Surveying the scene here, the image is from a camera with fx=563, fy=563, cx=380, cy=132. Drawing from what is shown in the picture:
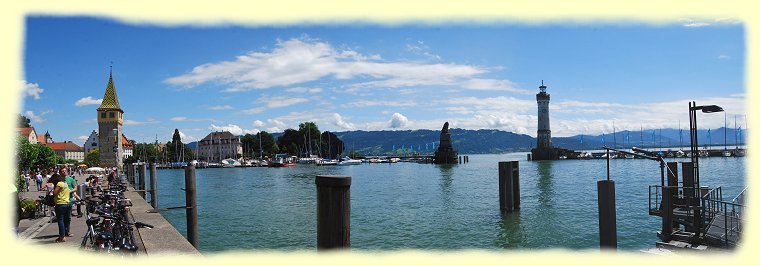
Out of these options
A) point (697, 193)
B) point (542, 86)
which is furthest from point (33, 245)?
point (542, 86)

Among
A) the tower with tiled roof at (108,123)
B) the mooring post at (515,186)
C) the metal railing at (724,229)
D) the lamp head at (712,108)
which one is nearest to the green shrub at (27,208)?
the metal railing at (724,229)

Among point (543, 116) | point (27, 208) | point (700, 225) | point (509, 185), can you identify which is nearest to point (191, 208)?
point (27, 208)

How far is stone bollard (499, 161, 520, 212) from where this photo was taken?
28625 mm

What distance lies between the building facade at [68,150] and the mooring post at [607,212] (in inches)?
7492

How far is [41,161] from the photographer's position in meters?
62.8

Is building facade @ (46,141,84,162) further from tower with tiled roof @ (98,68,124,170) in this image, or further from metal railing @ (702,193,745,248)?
metal railing @ (702,193,745,248)

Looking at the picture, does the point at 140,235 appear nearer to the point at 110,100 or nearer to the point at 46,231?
the point at 46,231

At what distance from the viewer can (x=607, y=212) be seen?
12.0 m

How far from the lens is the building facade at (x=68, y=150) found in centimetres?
17794

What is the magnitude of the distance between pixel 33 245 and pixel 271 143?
158 m

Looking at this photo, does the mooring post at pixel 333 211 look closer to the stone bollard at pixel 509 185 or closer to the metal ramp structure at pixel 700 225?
the metal ramp structure at pixel 700 225

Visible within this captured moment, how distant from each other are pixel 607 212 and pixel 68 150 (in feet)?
654

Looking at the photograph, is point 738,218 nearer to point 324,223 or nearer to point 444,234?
point 444,234

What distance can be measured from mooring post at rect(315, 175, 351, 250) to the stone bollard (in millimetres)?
23944
